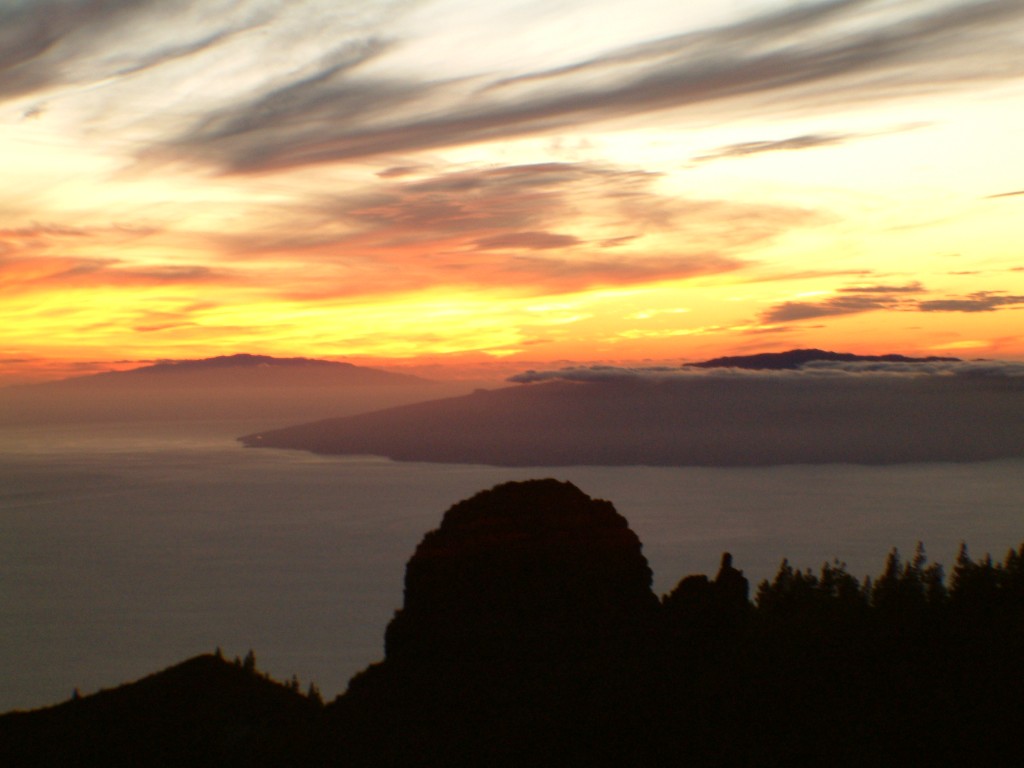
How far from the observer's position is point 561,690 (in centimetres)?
2436

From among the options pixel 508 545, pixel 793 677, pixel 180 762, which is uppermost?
pixel 508 545

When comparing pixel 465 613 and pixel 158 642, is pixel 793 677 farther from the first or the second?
pixel 158 642

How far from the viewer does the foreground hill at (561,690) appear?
2275 centimetres

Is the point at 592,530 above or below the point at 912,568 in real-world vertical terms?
above

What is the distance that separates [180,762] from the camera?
77.8 feet

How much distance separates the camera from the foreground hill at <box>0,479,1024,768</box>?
2275cm

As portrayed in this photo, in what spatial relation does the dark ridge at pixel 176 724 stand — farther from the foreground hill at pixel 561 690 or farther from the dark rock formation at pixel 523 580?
the dark rock formation at pixel 523 580

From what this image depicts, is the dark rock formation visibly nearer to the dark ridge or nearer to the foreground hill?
the foreground hill

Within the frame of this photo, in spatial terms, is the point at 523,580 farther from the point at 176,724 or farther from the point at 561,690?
the point at 176,724

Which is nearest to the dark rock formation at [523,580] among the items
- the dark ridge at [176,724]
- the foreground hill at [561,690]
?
the foreground hill at [561,690]

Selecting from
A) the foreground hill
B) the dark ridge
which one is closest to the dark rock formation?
the foreground hill

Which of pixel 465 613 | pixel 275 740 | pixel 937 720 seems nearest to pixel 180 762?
pixel 275 740

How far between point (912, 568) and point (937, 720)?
3760cm

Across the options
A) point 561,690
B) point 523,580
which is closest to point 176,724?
point 523,580
